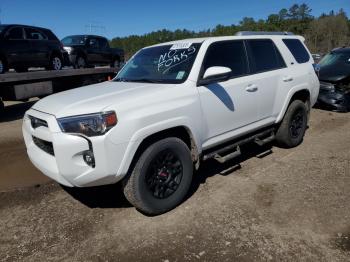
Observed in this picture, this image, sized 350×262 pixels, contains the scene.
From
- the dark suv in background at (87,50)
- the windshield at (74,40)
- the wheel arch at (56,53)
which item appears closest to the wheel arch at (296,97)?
the wheel arch at (56,53)

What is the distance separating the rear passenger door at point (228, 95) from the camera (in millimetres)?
4102

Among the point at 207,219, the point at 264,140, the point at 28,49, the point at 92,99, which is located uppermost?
the point at 28,49

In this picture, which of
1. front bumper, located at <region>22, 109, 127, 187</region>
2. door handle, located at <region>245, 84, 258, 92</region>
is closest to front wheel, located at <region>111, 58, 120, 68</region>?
door handle, located at <region>245, 84, 258, 92</region>

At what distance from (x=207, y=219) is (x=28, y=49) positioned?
28.6ft

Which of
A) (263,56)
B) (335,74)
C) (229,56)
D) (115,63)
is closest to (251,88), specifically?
(229,56)

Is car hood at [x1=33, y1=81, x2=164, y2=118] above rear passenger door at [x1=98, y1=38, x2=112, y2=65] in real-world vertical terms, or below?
below

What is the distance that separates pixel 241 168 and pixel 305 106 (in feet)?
5.83

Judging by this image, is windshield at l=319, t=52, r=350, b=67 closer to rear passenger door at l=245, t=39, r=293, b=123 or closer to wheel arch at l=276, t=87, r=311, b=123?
wheel arch at l=276, t=87, r=311, b=123

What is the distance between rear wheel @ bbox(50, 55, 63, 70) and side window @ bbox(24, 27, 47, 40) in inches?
29.7

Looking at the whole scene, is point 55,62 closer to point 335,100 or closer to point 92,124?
point 335,100

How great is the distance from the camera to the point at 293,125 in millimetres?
5824

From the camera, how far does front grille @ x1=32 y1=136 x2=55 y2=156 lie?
3504 millimetres

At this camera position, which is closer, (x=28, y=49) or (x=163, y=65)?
(x=163, y=65)

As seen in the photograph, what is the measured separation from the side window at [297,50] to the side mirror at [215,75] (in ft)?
6.79
